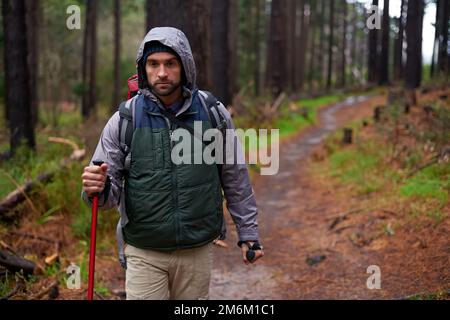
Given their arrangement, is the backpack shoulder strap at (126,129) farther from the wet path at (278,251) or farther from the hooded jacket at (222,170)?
the wet path at (278,251)

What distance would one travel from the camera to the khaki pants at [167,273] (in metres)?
3.19

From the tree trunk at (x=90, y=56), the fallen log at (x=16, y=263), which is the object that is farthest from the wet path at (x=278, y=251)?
the tree trunk at (x=90, y=56)

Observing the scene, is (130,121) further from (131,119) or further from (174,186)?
(174,186)

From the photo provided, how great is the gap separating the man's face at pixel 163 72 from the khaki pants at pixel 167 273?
103 cm

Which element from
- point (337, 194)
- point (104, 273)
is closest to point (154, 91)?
point (104, 273)

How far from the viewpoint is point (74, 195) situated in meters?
7.00

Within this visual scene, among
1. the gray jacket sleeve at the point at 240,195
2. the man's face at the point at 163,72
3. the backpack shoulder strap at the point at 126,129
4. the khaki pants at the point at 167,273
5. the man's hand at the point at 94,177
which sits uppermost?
the man's face at the point at 163,72

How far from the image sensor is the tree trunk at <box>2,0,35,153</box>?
938 cm

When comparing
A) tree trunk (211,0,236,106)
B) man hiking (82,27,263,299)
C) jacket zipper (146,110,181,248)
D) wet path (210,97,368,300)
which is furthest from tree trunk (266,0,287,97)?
jacket zipper (146,110,181,248)

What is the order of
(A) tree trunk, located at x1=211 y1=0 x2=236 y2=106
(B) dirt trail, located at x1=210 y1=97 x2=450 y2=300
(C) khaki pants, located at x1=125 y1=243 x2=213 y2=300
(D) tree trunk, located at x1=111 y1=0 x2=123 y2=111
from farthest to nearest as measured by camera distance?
(D) tree trunk, located at x1=111 y1=0 x2=123 y2=111 → (A) tree trunk, located at x1=211 y1=0 x2=236 y2=106 → (B) dirt trail, located at x1=210 y1=97 x2=450 y2=300 → (C) khaki pants, located at x1=125 y1=243 x2=213 y2=300

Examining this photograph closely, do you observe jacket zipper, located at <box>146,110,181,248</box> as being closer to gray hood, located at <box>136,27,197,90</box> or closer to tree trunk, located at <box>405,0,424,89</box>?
gray hood, located at <box>136,27,197,90</box>

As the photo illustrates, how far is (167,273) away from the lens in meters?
3.28

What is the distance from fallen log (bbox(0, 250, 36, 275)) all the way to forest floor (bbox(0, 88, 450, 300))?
0.14m
